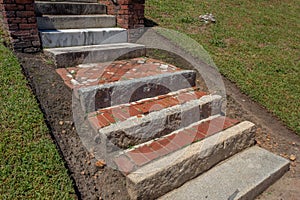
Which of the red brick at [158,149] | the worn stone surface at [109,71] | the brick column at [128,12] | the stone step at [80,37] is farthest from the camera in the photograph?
the brick column at [128,12]

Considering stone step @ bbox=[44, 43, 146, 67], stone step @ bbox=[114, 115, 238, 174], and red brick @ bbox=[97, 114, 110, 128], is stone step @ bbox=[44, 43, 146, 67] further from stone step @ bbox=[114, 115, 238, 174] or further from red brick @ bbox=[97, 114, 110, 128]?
stone step @ bbox=[114, 115, 238, 174]

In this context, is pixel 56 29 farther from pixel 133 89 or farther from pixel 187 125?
pixel 187 125

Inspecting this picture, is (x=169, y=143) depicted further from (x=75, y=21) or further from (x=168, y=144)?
(x=75, y=21)

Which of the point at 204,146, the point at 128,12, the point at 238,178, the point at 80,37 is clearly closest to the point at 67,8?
the point at 80,37

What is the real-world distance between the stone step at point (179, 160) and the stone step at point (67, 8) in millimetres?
2886

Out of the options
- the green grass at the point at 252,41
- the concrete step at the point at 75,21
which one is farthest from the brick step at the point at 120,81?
the green grass at the point at 252,41

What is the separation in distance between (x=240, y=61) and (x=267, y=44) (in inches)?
62.1

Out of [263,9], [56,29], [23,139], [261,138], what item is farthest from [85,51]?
[263,9]

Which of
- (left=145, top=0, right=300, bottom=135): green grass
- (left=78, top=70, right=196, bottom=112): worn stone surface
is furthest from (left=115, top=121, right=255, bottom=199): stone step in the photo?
(left=145, top=0, right=300, bottom=135): green grass

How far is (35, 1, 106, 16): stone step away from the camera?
3.61 metres

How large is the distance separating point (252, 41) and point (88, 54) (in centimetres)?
398

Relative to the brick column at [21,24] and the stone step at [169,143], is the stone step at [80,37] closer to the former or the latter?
the brick column at [21,24]

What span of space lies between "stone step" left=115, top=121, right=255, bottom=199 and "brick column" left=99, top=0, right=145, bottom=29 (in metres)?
2.50

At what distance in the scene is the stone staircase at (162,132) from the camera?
6.29 ft
